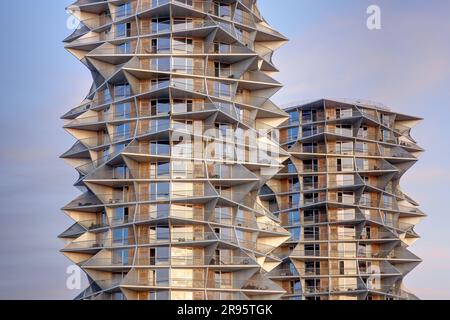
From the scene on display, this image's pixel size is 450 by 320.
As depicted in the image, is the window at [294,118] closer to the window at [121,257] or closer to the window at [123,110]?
the window at [123,110]

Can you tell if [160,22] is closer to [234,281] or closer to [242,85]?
[242,85]

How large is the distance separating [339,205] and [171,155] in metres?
58.3

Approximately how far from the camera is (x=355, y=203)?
140m

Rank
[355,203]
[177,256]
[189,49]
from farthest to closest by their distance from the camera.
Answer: [355,203] → [189,49] → [177,256]

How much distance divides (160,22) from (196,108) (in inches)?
384

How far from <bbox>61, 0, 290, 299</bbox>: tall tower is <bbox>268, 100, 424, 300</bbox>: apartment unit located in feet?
152

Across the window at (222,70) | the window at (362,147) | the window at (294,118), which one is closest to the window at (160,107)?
the window at (222,70)

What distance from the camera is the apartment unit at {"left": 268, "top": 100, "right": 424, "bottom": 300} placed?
139m

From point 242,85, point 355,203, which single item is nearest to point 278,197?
point 355,203

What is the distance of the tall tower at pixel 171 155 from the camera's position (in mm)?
85125

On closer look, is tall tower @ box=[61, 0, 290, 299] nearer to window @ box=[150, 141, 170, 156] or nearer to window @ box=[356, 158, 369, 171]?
window @ box=[150, 141, 170, 156]

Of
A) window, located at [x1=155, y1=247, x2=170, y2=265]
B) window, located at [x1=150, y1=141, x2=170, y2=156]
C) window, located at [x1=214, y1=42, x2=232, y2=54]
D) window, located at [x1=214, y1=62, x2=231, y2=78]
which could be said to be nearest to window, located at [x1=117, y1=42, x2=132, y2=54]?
window, located at [x1=214, y1=42, x2=232, y2=54]

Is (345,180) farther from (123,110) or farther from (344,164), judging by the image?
(123,110)

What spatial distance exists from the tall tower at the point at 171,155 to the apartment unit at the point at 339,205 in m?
46.2
